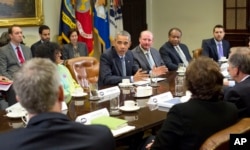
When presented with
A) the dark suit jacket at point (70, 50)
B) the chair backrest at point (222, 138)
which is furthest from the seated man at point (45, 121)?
the dark suit jacket at point (70, 50)

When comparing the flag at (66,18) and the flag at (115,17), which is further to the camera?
the flag at (115,17)

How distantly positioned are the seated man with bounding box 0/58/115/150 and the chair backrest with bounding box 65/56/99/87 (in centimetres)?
255

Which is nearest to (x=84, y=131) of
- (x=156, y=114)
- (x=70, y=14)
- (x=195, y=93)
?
(x=195, y=93)

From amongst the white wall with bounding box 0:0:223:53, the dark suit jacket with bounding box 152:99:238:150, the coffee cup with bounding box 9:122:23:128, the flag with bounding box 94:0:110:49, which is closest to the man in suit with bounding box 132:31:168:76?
the flag with bounding box 94:0:110:49

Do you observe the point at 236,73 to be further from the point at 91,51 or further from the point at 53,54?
the point at 91,51

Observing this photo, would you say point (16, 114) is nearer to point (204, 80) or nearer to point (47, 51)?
point (47, 51)

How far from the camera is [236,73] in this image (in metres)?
2.71

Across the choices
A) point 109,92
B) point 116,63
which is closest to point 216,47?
point 116,63

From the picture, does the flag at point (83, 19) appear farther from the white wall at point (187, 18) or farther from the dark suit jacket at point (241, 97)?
the dark suit jacket at point (241, 97)

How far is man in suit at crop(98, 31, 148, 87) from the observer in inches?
158

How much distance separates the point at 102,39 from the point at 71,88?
357cm

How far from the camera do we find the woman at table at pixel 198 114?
1.95m

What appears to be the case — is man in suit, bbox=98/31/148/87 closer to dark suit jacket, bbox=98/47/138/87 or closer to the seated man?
dark suit jacket, bbox=98/47/138/87

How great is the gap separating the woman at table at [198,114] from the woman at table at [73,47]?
405 cm
